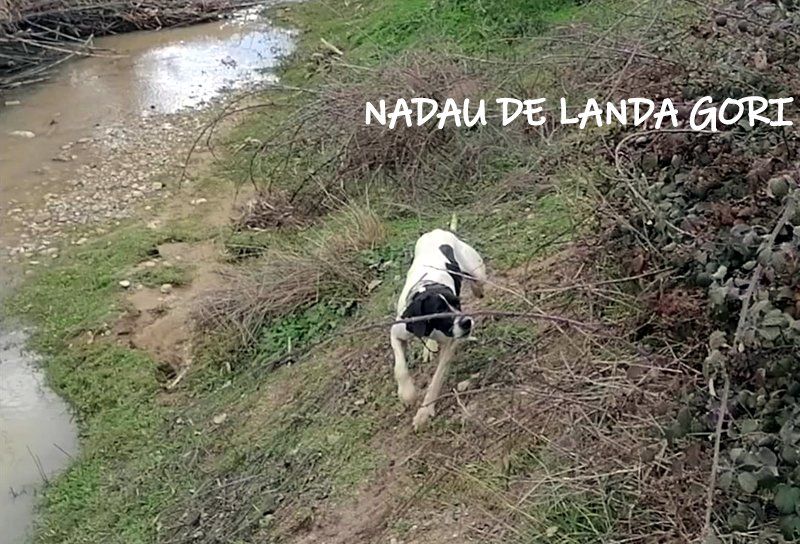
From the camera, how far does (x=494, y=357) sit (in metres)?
4.04

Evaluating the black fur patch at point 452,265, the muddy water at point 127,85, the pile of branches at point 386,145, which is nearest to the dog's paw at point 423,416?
the black fur patch at point 452,265

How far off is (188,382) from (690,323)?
10.8ft

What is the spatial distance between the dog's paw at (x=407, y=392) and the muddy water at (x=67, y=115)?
2098 mm

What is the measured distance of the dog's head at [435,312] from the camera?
3.58 metres

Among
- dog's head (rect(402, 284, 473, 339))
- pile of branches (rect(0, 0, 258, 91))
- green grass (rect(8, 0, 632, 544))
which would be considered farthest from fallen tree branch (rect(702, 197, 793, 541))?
pile of branches (rect(0, 0, 258, 91))

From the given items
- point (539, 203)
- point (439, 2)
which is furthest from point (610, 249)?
point (439, 2)

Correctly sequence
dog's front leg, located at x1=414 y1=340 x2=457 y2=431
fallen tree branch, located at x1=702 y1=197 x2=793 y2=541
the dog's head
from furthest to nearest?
dog's front leg, located at x1=414 y1=340 x2=457 y2=431 → the dog's head → fallen tree branch, located at x1=702 y1=197 x2=793 y2=541

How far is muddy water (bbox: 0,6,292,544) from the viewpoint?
17.4 feet

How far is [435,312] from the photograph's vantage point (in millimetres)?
3646

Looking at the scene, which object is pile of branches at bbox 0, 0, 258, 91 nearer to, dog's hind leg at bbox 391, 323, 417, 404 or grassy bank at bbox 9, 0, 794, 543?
grassy bank at bbox 9, 0, 794, 543

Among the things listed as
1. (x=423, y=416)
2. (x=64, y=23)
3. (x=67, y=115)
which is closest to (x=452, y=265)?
(x=423, y=416)

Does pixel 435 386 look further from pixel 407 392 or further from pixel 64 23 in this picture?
pixel 64 23

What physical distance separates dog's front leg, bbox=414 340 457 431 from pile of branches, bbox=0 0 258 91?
8.78 m

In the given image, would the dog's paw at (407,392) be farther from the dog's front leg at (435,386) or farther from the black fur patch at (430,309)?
the black fur patch at (430,309)
